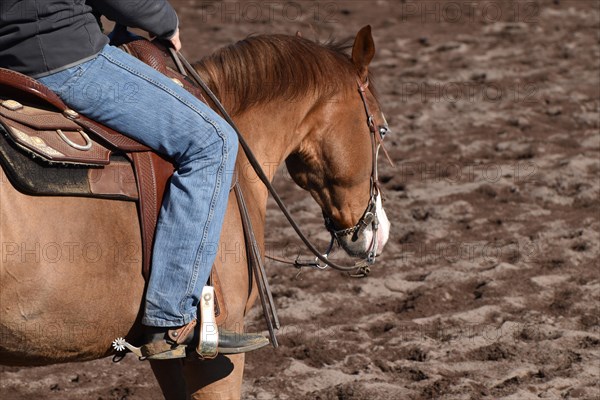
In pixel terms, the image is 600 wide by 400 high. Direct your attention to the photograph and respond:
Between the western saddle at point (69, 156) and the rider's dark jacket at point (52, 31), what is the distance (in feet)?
0.25

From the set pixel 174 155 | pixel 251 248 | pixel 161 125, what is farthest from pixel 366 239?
pixel 161 125

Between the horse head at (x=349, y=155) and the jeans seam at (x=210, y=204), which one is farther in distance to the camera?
the horse head at (x=349, y=155)

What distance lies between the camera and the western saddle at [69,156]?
10.1 feet

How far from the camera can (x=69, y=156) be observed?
3.18m

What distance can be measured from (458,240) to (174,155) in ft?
12.6

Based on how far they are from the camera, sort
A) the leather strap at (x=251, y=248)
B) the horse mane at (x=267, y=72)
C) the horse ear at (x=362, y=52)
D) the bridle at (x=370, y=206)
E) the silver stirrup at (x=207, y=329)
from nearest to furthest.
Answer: the silver stirrup at (x=207, y=329), the leather strap at (x=251, y=248), the horse mane at (x=267, y=72), the horse ear at (x=362, y=52), the bridle at (x=370, y=206)

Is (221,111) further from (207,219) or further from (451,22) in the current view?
(451,22)

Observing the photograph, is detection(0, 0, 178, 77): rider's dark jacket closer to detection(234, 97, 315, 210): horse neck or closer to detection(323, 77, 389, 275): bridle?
detection(234, 97, 315, 210): horse neck

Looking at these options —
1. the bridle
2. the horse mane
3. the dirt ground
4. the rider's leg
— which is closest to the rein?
the bridle

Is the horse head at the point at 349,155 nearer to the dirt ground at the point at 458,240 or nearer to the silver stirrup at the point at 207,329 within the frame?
the silver stirrup at the point at 207,329

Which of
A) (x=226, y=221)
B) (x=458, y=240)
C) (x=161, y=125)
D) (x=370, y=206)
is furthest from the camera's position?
(x=458, y=240)

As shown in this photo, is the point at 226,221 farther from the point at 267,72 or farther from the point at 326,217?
the point at 326,217

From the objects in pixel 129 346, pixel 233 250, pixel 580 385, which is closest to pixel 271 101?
pixel 233 250

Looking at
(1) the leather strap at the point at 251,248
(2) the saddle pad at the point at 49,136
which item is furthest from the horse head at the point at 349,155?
(2) the saddle pad at the point at 49,136
